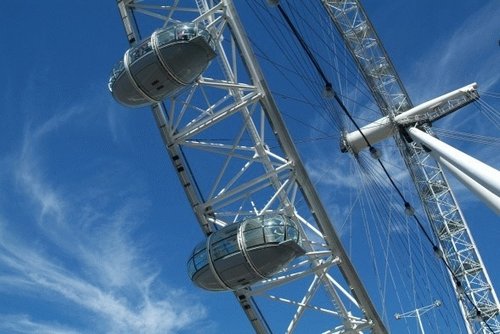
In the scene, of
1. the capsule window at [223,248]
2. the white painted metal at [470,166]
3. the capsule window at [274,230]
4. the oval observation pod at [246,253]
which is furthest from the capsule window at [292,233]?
the white painted metal at [470,166]

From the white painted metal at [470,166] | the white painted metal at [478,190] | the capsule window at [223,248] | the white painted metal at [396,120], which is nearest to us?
the white painted metal at [470,166]

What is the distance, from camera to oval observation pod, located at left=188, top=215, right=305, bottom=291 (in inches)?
777

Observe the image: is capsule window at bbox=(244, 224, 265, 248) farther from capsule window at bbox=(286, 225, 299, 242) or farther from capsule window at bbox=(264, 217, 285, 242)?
capsule window at bbox=(286, 225, 299, 242)

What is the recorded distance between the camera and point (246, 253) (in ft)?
64.7

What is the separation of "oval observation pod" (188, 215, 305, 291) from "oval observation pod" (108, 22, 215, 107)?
4.61 metres

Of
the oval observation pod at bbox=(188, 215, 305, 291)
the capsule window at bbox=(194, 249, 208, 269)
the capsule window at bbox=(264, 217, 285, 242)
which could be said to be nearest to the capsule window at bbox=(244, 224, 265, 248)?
the oval observation pod at bbox=(188, 215, 305, 291)

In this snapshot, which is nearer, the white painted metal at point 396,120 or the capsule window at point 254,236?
the capsule window at point 254,236

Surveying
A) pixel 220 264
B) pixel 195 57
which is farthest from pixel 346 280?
pixel 195 57

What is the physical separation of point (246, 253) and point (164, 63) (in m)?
5.95

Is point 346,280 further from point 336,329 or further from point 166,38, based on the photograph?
point 166,38

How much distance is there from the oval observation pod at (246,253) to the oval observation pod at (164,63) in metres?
4.61

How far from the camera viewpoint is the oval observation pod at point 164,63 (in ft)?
65.0

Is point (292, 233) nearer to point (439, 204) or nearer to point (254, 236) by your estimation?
point (254, 236)

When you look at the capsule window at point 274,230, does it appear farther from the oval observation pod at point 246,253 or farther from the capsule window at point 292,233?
the capsule window at point 292,233
